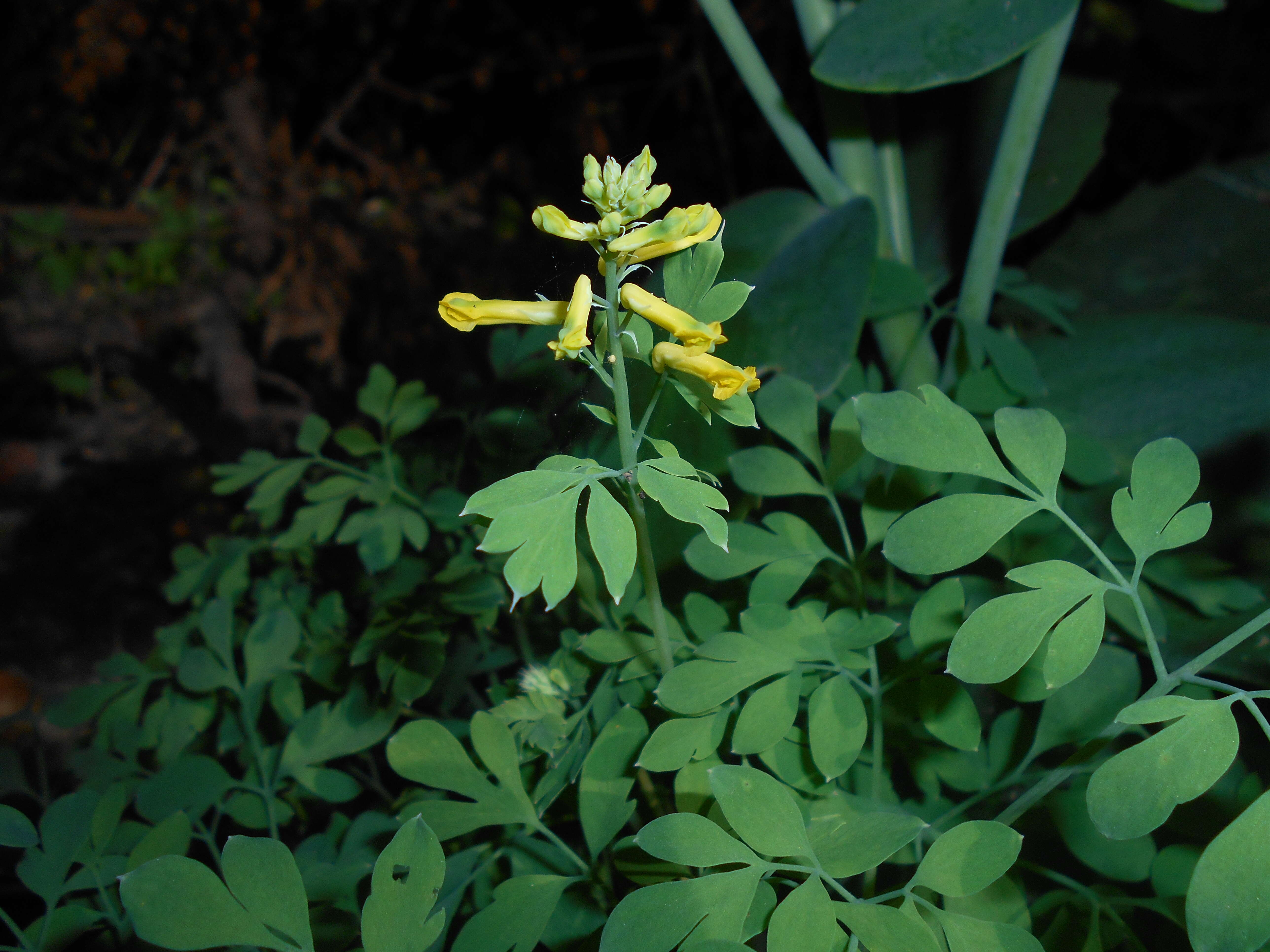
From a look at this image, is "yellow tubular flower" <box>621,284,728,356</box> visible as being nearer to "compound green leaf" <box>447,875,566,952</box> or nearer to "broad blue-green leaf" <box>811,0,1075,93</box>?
"compound green leaf" <box>447,875,566,952</box>

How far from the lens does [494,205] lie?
67.9 inches

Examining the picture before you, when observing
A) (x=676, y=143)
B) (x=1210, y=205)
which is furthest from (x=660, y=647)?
(x=676, y=143)

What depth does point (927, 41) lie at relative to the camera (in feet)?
1.98

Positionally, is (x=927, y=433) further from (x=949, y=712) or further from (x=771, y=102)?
(x=771, y=102)

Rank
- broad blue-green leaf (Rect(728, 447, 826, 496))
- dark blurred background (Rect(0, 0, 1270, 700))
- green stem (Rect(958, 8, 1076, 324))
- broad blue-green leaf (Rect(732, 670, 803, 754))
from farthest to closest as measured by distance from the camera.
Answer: dark blurred background (Rect(0, 0, 1270, 700)) < green stem (Rect(958, 8, 1076, 324)) < broad blue-green leaf (Rect(728, 447, 826, 496)) < broad blue-green leaf (Rect(732, 670, 803, 754))

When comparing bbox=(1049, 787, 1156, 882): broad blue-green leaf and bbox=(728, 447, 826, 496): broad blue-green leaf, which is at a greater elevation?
bbox=(728, 447, 826, 496): broad blue-green leaf

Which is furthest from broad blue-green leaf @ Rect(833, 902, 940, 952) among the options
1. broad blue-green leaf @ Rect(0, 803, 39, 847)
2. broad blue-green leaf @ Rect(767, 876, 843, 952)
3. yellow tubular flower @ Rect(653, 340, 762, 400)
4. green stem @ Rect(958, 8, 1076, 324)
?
green stem @ Rect(958, 8, 1076, 324)

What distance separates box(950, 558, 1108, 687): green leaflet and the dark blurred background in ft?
3.03

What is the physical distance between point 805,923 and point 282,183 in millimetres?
1647

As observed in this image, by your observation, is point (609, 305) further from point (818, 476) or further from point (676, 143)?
point (676, 143)

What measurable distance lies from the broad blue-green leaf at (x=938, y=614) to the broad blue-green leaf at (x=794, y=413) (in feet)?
0.39

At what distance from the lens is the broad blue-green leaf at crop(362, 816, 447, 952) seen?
11.4 inches

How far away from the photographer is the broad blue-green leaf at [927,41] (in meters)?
0.56

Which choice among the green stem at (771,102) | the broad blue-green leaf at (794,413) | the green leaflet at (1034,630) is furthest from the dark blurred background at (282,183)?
the green leaflet at (1034,630)
